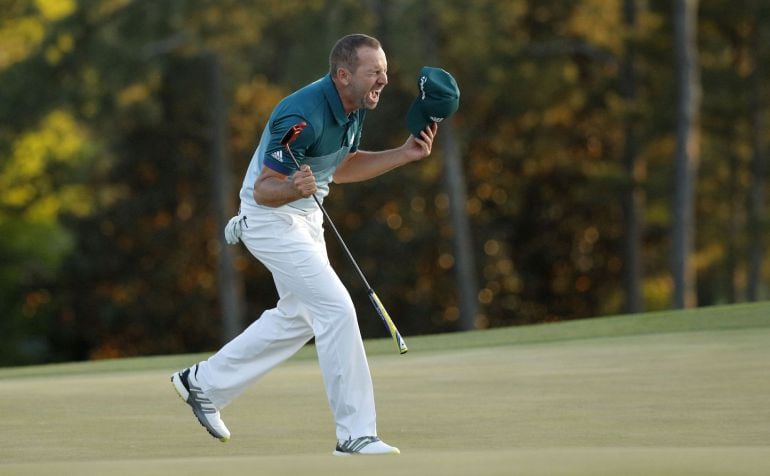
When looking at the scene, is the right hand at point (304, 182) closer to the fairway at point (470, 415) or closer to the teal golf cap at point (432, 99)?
the teal golf cap at point (432, 99)

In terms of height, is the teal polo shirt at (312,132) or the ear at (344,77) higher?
the ear at (344,77)

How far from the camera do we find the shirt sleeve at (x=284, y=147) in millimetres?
7543

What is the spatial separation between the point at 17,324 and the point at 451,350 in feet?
106

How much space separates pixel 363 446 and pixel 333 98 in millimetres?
1520

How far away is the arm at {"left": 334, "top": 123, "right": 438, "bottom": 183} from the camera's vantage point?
830 centimetres

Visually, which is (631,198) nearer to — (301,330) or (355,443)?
(301,330)

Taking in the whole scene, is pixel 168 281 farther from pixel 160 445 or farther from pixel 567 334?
pixel 160 445

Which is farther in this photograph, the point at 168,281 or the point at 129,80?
the point at 168,281

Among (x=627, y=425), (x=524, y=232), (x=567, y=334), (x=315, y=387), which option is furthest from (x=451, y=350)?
(x=524, y=232)

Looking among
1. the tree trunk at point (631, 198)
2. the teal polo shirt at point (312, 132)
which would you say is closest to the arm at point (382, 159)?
the teal polo shirt at point (312, 132)

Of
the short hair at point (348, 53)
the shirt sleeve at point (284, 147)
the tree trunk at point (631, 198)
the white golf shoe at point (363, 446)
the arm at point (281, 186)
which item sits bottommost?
the tree trunk at point (631, 198)

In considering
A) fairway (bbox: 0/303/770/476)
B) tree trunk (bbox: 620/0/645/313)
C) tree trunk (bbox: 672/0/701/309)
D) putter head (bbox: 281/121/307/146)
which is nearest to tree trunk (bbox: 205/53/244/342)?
tree trunk (bbox: 620/0/645/313)

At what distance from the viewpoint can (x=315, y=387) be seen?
11.1 metres

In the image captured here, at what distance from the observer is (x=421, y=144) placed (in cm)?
830
